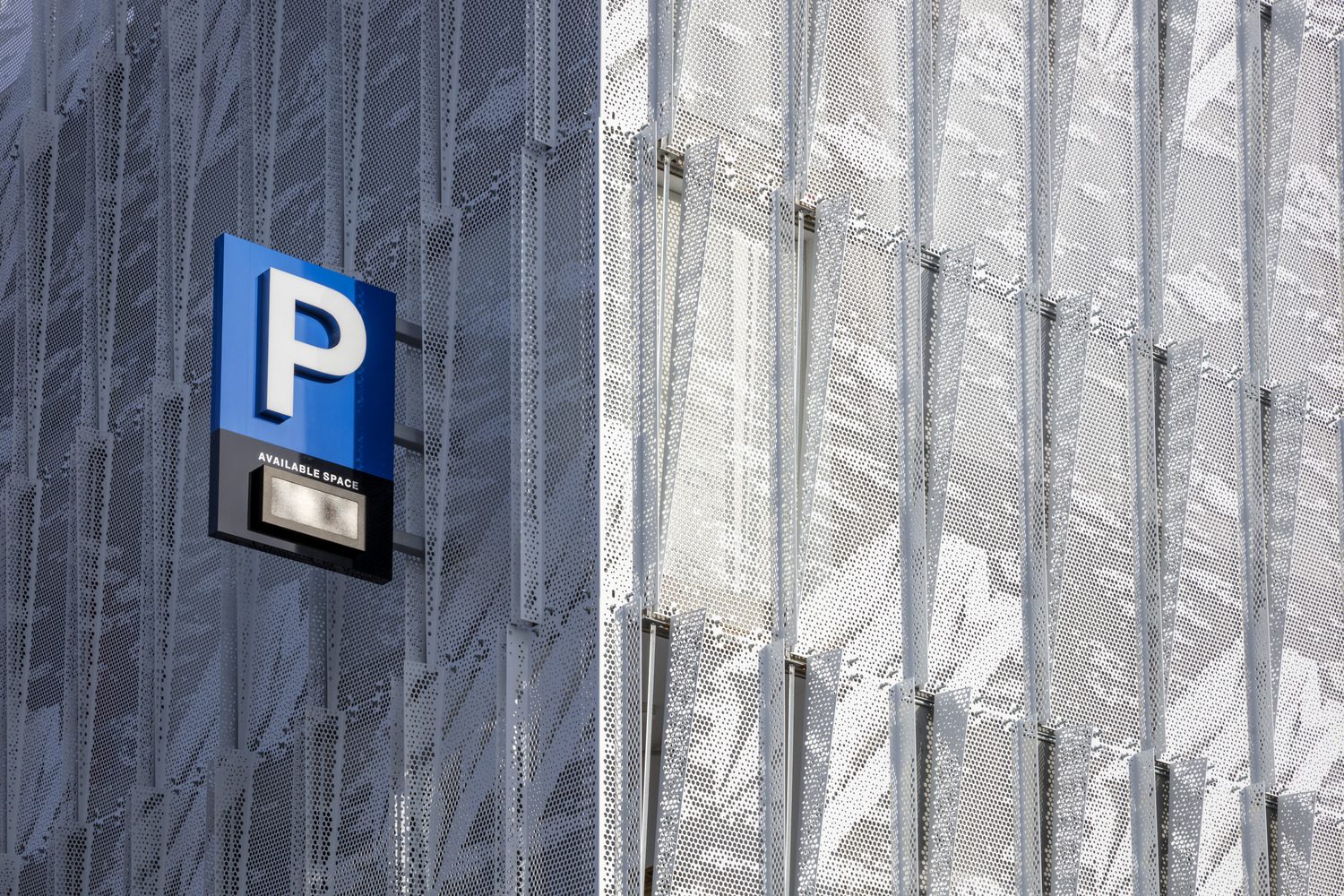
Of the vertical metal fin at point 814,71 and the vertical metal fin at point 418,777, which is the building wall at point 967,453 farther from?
the vertical metal fin at point 418,777

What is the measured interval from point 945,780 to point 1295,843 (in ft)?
15.0

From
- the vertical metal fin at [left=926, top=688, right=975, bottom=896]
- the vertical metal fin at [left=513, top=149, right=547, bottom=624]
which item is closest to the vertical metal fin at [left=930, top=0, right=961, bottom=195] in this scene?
the vertical metal fin at [left=513, top=149, right=547, bottom=624]

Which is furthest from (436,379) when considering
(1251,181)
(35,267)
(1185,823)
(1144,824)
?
(1251,181)

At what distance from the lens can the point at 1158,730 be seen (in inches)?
852

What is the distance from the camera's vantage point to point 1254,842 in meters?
Result: 22.0

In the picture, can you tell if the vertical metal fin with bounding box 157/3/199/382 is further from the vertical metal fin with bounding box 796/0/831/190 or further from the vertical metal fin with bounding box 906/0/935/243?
the vertical metal fin with bounding box 906/0/935/243

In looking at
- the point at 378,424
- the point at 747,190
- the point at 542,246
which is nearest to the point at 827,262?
the point at 747,190

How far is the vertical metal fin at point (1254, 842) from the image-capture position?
21.8m

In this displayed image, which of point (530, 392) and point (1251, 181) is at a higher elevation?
point (1251, 181)

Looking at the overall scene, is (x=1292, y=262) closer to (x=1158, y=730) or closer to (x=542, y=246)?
(x=1158, y=730)

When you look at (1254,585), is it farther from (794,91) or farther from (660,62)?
(660,62)

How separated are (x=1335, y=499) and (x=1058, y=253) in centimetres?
421

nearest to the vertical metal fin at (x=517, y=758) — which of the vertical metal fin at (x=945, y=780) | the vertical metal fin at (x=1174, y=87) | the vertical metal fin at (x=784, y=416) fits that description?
the vertical metal fin at (x=784, y=416)

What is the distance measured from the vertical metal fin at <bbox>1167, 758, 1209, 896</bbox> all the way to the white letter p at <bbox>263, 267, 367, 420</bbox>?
316 inches
